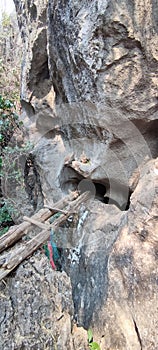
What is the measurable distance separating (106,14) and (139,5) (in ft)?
0.92

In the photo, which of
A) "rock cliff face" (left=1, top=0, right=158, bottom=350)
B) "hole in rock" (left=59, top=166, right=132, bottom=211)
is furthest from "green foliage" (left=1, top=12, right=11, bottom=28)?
"hole in rock" (left=59, top=166, right=132, bottom=211)

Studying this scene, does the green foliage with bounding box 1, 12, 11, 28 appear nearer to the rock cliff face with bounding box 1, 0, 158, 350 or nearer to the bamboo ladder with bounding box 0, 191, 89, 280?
the rock cliff face with bounding box 1, 0, 158, 350

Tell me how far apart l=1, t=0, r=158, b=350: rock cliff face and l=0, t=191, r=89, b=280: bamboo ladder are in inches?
3.1

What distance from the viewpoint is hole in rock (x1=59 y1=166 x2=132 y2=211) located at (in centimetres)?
319

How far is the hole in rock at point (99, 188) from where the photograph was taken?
10.5 feet

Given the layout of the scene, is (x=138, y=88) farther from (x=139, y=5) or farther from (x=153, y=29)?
(x=139, y=5)

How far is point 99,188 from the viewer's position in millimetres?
3648

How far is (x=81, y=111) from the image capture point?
3.14 metres

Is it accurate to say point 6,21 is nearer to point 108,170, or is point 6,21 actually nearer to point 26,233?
point 108,170

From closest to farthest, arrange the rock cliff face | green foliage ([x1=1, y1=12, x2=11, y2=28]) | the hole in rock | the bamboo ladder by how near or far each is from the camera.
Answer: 1. the bamboo ladder
2. the rock cliff face
3. the hole in rock
4. green foliage ([x1=1, y1=12, x2=11, y2=28])

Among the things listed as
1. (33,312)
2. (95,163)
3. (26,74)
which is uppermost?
(26,74)

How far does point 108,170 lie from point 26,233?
Answer: 4.12ft

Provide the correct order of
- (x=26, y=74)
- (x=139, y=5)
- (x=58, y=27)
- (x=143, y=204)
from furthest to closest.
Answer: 1. (x=26, y=74)
2. (x=58, y=27)
3. (x=143, y=204)
4. (x=139, y=5)

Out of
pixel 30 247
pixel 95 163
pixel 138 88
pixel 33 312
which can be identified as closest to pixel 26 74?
pixel 95 163
